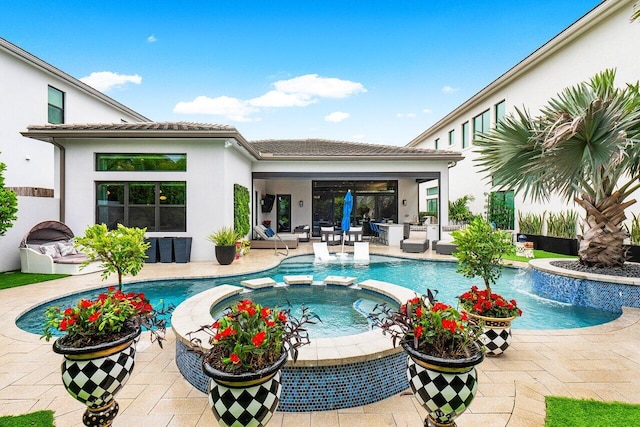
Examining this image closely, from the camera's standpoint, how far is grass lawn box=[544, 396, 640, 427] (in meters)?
2.54

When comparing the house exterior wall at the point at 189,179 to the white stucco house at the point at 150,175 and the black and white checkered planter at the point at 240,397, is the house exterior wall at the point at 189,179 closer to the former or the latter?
the white stucco house at the point at 150,175

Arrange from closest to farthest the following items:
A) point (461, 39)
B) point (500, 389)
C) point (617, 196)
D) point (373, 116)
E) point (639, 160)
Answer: point (500, 389) < point (639, 160) < point (617, 196) < point (461, 39) < point (373, 116)

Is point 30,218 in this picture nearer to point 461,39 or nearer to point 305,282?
point 305,282

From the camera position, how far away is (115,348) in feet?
7.40

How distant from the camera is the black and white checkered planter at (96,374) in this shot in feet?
7.06

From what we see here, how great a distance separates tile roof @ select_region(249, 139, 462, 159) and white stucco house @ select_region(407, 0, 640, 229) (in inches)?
106

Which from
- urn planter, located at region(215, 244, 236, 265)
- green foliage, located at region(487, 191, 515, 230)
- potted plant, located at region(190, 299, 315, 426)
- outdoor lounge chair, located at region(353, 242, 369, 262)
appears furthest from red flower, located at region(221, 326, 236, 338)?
green foliage, located at region(487, 191, 515, 230)

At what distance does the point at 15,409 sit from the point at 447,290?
7.46 m

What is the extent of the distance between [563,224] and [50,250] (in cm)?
1704

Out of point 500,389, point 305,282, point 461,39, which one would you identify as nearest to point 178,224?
point 305,282

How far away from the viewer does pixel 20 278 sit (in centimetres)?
781

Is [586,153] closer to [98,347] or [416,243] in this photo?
[416,243]

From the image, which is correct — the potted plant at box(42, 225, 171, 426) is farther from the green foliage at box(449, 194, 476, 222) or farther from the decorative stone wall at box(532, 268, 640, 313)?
the green foliage at box(449, 194, 476, 222)

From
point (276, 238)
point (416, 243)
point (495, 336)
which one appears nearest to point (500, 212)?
point (416, 243)
